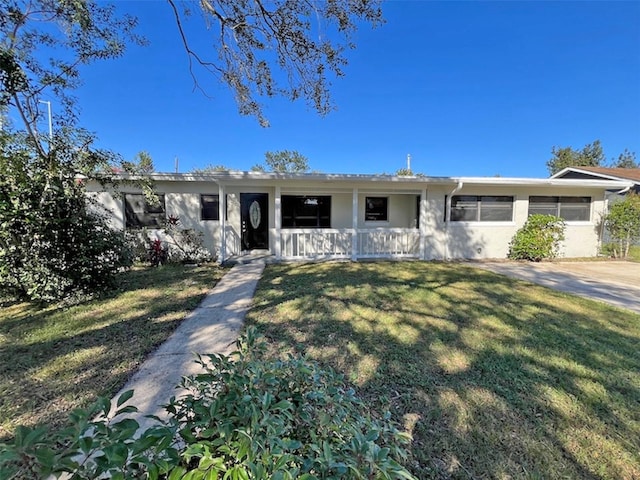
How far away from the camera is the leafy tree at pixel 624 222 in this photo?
9.57 metres

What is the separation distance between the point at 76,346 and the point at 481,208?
10.8m

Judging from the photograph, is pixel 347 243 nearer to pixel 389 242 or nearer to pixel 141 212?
pixel 389 242

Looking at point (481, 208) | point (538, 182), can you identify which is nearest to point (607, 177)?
point (538, 182)

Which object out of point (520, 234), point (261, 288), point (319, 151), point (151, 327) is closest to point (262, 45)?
point (261, 288)

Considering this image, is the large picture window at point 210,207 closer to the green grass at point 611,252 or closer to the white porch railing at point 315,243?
the white porch railing at point 315,243

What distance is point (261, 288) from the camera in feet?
20.0

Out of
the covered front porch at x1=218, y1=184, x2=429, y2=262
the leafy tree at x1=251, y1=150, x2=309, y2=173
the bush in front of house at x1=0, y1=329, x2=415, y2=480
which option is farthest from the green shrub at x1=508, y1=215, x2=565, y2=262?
the leafy tree at x1=251, y1=150, x2=309, y2=173

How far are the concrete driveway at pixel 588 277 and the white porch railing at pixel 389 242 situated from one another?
81.4 inches

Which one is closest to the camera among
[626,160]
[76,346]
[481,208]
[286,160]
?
[76,346]

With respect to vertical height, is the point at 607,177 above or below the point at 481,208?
above

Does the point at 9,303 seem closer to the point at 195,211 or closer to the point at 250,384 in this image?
the point at 195,211

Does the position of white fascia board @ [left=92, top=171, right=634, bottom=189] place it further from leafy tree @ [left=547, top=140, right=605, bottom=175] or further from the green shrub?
leafy tree @ [left=547, top=140, right=605, bottom=175]

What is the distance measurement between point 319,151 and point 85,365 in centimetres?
2567

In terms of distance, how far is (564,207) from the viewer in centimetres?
1038
